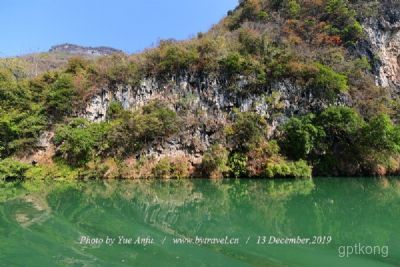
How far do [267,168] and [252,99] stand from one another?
677cm

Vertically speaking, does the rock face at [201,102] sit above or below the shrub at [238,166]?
above

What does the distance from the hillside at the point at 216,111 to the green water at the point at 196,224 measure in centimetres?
646

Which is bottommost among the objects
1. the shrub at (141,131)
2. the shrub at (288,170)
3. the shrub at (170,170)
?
the shrub at (170,170)

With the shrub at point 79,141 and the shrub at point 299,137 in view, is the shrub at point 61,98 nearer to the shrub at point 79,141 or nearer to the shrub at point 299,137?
the shrub at point 79,141

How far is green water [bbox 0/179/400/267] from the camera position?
24.7 feet

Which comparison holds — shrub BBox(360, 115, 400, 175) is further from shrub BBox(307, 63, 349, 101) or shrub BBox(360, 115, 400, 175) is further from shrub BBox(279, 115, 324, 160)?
shrub BBox(307, 63, 349, 101)

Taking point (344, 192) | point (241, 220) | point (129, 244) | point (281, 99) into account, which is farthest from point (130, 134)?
point (129, 244)

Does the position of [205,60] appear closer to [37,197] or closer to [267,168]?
[267,168]

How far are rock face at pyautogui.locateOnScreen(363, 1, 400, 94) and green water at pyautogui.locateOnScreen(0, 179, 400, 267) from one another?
67.4 ft

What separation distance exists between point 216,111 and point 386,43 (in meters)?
20.8

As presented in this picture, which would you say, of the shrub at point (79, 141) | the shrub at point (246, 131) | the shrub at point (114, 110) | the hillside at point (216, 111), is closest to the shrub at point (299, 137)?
the hillside at point (216, 111)

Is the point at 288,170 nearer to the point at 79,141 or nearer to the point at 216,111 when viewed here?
the point at 216,111

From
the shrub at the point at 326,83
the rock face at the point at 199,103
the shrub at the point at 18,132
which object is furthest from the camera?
the shrub at the point at 326,83

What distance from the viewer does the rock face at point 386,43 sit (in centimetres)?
3666
